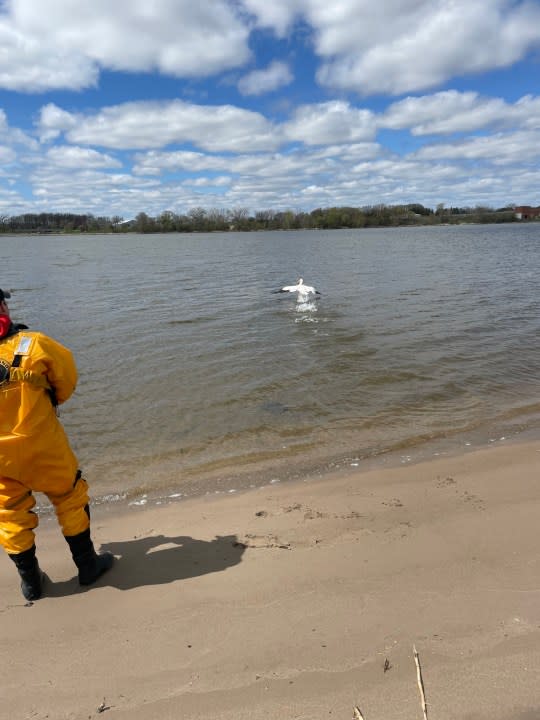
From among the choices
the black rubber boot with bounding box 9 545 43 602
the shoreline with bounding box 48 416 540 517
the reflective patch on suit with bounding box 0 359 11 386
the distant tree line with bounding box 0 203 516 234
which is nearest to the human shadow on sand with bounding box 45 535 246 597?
the black rubber boot with bounding box 9 545 43 602

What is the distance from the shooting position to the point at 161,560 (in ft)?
13.1

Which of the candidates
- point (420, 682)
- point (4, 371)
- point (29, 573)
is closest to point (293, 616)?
point (420, 682)

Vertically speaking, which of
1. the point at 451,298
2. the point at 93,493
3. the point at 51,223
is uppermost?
the point at 51,223

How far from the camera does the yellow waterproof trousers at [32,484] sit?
329 cm

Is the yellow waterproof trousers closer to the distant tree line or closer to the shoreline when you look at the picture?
the shoreline

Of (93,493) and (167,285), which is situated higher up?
(167,285)

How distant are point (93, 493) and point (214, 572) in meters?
2.59

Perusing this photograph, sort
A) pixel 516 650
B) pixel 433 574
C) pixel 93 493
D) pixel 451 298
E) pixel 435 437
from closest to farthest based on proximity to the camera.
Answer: pixel 516 650, pixel 433 574, pixel 93 493, pixel 435 437, pixel 451 298

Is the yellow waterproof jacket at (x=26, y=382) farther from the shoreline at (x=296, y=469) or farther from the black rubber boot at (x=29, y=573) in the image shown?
the shoreline at (x=296, y=469)

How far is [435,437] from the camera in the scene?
22.5 ft

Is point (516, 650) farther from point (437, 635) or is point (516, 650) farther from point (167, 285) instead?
point (167, 285)

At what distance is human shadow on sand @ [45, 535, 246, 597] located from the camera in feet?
12.2

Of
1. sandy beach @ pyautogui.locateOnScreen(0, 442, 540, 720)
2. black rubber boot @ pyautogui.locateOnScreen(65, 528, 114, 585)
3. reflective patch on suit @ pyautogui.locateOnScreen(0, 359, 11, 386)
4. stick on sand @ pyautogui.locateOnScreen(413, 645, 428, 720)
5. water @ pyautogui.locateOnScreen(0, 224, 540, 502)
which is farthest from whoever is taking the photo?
water @ pyautogui.locateOnScreen(0, 224, 540, 502)

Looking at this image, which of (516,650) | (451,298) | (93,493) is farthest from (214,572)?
(451,298)
